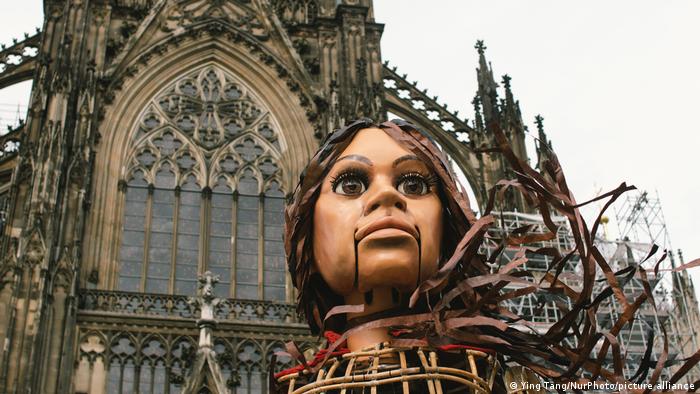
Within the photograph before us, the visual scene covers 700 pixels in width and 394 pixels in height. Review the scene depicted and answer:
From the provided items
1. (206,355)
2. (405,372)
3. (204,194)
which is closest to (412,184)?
(405,372)

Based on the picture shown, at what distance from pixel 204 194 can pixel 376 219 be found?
1337cm

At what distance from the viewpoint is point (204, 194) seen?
55.0 feet

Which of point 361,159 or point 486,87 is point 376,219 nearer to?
point 361,159

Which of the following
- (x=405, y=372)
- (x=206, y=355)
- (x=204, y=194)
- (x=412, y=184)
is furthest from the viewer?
(x=204, y=194)

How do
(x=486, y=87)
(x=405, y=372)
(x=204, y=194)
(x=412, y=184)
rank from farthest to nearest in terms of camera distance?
(x=486, y=87)
(x=204, y=194)
(x=412, y=184)
(x=405, y=372)

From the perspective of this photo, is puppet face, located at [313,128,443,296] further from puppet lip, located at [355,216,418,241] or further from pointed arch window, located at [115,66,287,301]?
pointed arch window, located at [115,66,287,301]

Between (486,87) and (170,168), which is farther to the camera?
(486,87)

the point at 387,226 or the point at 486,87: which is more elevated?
the point at 486,87

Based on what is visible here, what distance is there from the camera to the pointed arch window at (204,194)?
1580 cm

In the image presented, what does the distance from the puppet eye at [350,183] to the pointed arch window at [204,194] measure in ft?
38.8

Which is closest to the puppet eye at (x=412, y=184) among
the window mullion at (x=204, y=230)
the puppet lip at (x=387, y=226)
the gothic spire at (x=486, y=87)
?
the puppet lip at (x=387, y=226)

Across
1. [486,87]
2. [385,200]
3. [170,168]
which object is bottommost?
[385,200]

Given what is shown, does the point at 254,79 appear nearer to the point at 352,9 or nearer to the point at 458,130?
the point at 352,9

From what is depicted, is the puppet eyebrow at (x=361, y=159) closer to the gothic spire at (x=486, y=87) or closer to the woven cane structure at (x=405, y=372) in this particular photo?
the woven cane structure at (x=405, y=372)
